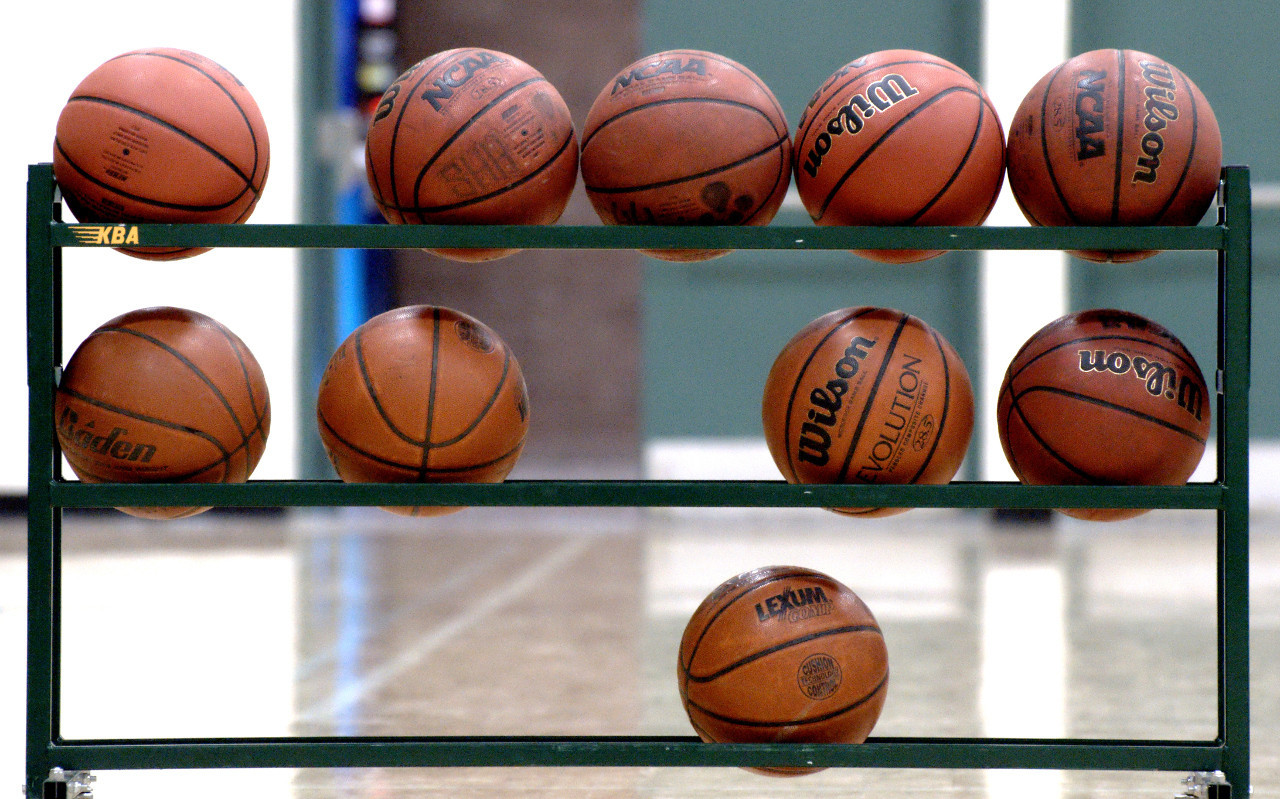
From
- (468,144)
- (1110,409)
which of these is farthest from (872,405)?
(468,144)

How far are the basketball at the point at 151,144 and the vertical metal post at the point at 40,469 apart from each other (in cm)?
7

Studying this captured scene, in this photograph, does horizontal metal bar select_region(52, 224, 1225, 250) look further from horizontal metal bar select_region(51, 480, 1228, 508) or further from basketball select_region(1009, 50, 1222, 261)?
horizontal metal bar select_region(51, 480, 1228, 508)

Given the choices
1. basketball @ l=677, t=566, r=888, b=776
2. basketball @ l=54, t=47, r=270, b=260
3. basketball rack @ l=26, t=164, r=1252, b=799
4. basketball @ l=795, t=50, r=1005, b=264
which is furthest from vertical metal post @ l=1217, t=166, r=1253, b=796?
basketball @ l=54, t=47, r=270, b=260

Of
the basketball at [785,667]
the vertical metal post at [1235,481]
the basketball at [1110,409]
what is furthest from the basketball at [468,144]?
the vertical metal post at [1235,481]

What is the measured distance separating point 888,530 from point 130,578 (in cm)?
375

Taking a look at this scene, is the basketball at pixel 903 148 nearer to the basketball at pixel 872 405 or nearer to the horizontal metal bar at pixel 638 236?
the horizontal metal bar at pixel 638 236

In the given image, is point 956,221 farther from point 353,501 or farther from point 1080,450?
point 353,501

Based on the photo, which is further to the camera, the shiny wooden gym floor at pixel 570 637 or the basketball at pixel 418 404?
the shiny wooden gym floor at pixel 570 637

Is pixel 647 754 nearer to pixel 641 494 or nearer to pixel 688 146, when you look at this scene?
pixel 641 494

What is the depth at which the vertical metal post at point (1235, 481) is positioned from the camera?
1919 millimetres

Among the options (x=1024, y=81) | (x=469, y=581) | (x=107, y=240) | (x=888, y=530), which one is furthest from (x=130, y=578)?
(x=1024, y=81)

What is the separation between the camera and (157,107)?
1.92 meters

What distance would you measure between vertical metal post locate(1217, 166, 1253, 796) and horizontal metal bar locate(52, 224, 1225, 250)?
0.18 ft

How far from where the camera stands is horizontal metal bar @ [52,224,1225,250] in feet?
6.19
